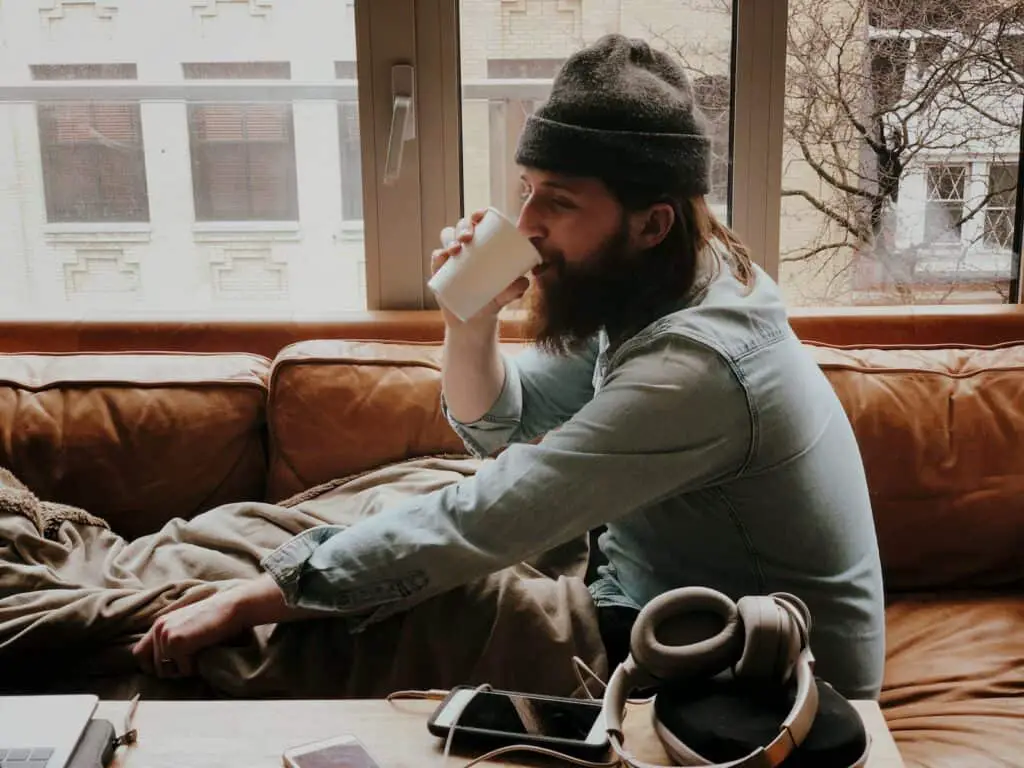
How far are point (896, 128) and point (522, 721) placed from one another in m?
1.69

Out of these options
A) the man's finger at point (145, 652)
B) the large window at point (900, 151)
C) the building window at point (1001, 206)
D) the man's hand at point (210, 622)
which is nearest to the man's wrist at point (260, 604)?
the man's hand at point (210, 622)

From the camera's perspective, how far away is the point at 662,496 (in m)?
1.19

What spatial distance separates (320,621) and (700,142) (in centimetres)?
72

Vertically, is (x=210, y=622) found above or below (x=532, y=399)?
below

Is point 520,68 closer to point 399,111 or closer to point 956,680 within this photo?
point 399,111

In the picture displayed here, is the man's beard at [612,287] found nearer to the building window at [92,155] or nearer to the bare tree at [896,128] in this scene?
the bare tree at [896,128]

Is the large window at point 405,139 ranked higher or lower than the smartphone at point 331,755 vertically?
higher

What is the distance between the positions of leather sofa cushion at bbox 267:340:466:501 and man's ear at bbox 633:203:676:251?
23.9 inches

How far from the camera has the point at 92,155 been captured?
2.18 metres

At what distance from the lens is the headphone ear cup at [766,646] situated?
0.83 meters

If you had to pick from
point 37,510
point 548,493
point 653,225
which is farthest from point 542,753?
point 37,510

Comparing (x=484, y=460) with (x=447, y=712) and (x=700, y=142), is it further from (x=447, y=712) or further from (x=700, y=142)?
(x=447, y=712)

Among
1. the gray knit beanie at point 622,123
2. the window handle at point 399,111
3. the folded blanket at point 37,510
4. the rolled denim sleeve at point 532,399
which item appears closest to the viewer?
the gray knit beanie at point 622,123

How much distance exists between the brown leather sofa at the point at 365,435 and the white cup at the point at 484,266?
51 cm
